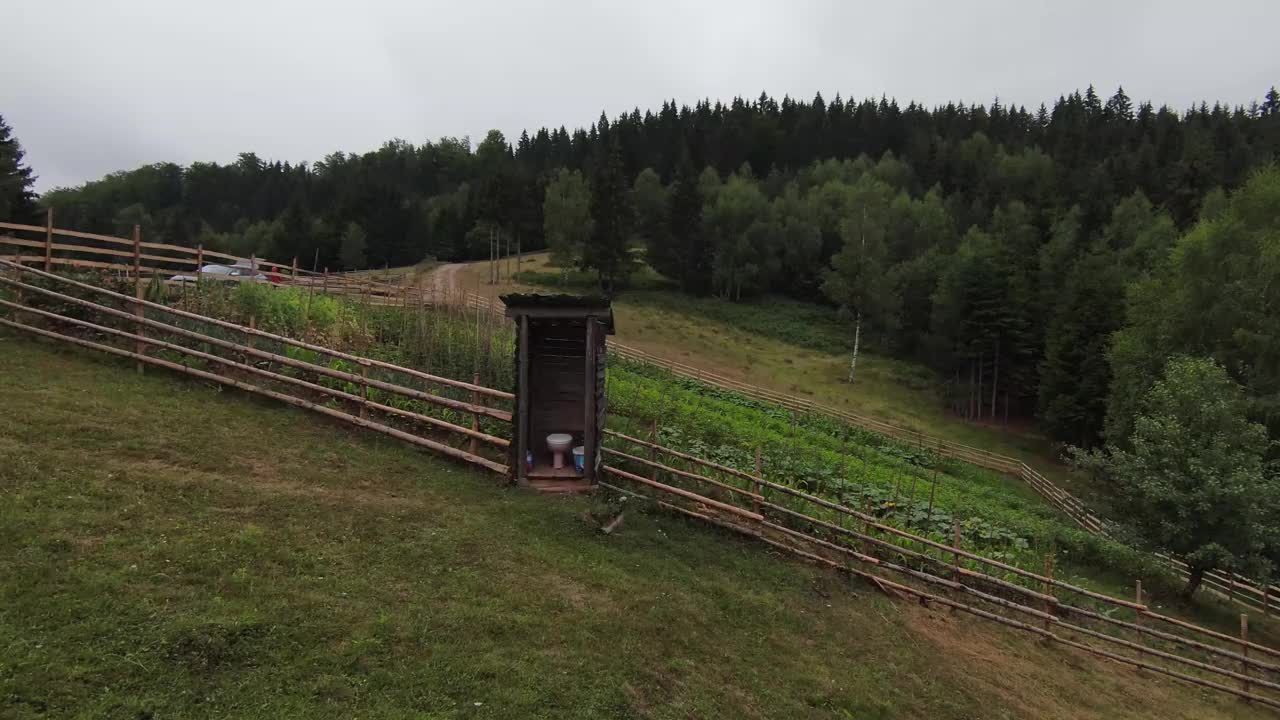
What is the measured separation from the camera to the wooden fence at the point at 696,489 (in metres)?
9.66

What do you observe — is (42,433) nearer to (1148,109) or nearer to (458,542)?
(458,542)

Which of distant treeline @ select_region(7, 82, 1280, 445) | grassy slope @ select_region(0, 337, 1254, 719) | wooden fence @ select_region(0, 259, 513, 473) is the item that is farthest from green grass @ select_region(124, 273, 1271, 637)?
distant treeline @ select_region(7, 82, 1280, 445)

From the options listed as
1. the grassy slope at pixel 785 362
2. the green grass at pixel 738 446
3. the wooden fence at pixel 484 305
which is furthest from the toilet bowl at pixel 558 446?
the grassy slope at pixel 785 362

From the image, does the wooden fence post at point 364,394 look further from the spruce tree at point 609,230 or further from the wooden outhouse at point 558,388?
the spruce tree at point 609,230

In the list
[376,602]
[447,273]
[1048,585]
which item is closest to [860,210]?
[447,273]

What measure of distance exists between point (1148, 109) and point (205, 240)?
103 metres

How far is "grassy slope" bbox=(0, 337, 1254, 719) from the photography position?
186 inches

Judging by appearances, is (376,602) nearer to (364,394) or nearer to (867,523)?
(364,394)

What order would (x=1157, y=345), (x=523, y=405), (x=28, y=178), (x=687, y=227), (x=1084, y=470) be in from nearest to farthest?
(x=523, y=405) → (x=1084, y=470) → (x=1157, y=345) → (x=28, y=178) → (x=687, y=227)

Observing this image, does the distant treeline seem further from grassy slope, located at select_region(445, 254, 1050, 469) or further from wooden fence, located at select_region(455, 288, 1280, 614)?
wooden fence, located at select_region(455, 288, 1280, 614)

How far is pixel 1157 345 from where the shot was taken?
75.2 feet

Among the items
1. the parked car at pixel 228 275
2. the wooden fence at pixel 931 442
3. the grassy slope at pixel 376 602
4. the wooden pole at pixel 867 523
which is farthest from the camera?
→ the wooden fence at pixel 931 442

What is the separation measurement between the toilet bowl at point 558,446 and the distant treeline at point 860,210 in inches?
725

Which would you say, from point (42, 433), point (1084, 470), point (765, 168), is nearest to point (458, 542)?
point (42, 433)
